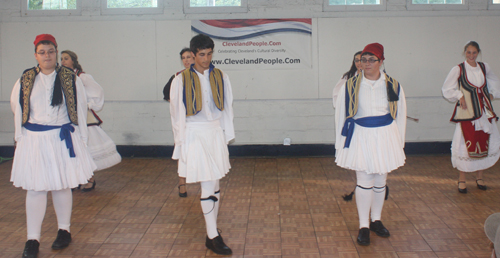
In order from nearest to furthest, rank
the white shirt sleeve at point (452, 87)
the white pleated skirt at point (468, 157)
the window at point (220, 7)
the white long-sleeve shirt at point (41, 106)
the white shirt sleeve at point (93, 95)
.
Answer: the white long-sleeve shirt at point (41, 106) < the white shirt sleeve at point (93, 95) < the white shirt sleeve at point (452, 87) < the white pleated skirt at point (468, 157) < the window at point (220, 7)

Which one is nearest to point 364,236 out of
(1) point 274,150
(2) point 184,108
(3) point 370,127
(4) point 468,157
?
(3) point 370,127

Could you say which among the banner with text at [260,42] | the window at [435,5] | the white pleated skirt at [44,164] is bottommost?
the white pleated skirt at [44,164]

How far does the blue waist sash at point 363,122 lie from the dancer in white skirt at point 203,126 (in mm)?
1014

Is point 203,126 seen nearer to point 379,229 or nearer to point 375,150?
point 375,150

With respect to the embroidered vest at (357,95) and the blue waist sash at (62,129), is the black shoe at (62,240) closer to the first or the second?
the blue waist sash at (62,129)

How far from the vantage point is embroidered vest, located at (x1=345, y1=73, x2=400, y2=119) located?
356cm

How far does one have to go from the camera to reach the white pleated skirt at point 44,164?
3348 millimetres

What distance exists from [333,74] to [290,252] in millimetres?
4559

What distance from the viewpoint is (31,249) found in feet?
11.2

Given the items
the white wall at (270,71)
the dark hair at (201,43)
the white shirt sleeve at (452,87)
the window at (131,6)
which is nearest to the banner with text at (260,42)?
the white wall at (270,71)

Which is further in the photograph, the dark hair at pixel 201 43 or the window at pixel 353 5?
the window at pixel 353 5

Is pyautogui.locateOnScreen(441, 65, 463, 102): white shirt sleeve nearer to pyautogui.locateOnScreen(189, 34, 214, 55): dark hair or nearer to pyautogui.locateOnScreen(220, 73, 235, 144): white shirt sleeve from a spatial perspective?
pyautogui.locateOnScreen(220, 73, 235, 144): white shirt sleeve

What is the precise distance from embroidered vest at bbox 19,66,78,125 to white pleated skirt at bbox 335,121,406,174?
2242mm

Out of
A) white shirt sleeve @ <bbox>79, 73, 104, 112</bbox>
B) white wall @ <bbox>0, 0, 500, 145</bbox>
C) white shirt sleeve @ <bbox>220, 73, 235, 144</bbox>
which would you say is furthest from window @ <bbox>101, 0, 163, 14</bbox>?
white shirt sleeve @ <bbox>220, 73, 235, 144</bbox>
